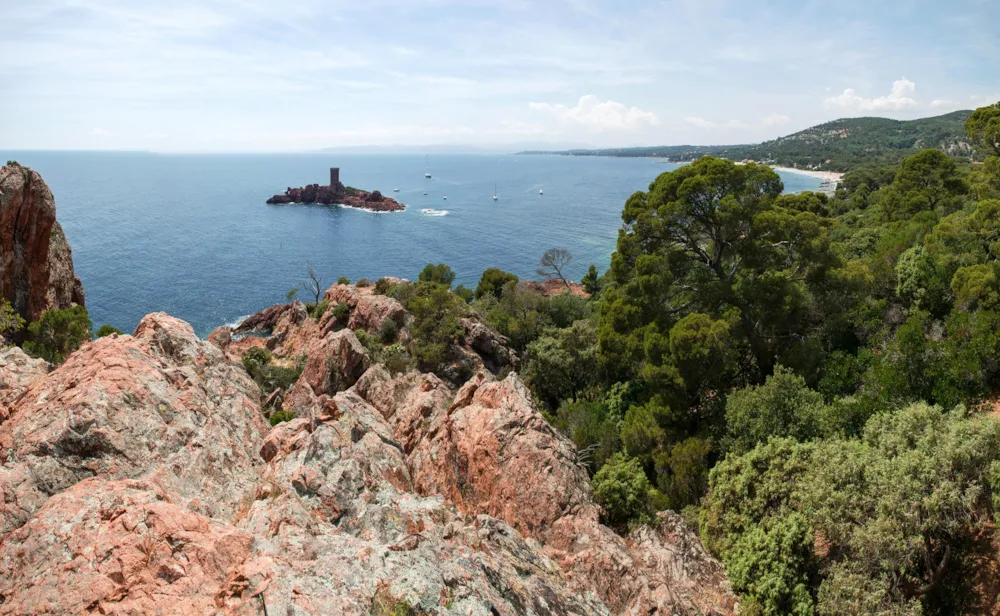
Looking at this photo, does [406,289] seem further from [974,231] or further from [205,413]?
[974,231]

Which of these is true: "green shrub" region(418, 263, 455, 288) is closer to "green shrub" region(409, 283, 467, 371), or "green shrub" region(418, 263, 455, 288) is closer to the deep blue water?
the deep blue water

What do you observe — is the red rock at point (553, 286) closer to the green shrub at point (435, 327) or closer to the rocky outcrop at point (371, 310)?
the rocky outcrop at point (371, 310)

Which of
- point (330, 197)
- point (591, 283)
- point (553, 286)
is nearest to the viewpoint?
point (591, 283)

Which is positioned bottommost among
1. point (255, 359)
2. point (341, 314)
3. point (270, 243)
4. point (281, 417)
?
point (255, 359)

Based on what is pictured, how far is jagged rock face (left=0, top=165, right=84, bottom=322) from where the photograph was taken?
28203 mm

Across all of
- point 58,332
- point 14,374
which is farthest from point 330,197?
point 14,374

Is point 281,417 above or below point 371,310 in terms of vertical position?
below

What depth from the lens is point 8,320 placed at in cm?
2522

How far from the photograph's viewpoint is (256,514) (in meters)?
11.3

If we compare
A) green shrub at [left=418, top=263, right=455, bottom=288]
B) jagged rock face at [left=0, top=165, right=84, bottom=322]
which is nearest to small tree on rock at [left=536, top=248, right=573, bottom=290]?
green shrub at [left=418, top=263, right=455, bottom=288]

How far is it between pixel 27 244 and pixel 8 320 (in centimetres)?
638

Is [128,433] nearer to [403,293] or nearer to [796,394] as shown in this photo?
[796,394]

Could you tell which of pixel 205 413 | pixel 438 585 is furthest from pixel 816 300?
pixel 205 413

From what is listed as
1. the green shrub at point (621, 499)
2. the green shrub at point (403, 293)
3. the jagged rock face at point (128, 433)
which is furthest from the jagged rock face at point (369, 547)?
the green shrub at point (403, 293)
